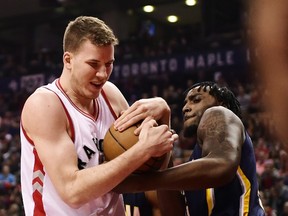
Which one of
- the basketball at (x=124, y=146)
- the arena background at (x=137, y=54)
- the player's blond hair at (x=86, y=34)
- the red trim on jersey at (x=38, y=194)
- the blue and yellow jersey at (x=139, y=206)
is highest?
the arena background at (x=137, y=54)

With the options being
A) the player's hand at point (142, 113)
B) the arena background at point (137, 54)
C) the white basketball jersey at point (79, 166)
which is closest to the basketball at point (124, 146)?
the player's hand at point (142, 113)

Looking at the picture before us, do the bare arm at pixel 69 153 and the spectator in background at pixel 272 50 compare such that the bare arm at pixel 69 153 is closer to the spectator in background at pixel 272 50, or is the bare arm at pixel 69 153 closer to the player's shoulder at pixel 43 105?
the player's shoulder at pixel 43 105

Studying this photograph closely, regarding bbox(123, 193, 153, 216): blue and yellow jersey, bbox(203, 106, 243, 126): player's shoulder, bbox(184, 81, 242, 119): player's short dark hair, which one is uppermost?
bbox(184, 81, 242, 119): player's short dark hair

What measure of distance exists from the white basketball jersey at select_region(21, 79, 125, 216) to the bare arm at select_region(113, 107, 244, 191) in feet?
0.77

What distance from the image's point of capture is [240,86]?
1395 centimetres

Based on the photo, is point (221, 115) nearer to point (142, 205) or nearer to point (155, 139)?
point (155, 139)

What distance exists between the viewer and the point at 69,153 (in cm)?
246

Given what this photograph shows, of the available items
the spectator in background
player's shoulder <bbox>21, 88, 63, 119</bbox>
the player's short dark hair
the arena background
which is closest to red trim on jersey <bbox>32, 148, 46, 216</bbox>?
player's shoulder <bbox>21, 88, 63, 119</bbox>

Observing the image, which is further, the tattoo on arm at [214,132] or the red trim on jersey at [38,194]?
the red trim on jersey at [38,194]

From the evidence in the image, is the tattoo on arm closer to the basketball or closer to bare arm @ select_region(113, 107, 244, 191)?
bare arm @ select_region(113, 107, 244, 191)

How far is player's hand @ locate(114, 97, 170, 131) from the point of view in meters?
2.48

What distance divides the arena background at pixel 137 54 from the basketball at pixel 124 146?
7.61 metres

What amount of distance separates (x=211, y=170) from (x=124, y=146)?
0.39 meters

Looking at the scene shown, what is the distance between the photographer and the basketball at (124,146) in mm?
2426
